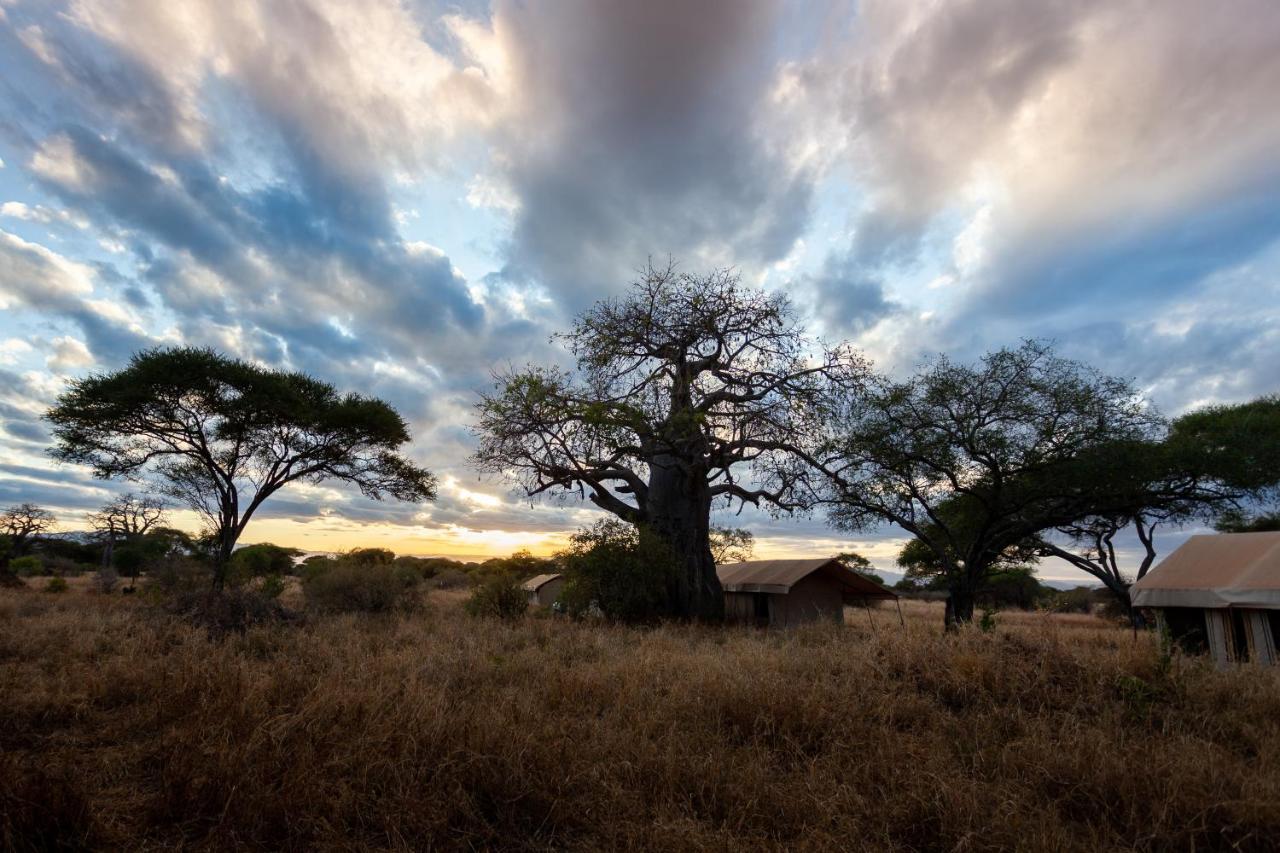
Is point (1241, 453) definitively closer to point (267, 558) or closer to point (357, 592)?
point (357, 592)

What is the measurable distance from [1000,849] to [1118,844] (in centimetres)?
74

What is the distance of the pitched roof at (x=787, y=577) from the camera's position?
2158cm

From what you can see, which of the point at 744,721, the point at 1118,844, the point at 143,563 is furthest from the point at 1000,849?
the point at 143,563

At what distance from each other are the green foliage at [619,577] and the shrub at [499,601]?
4.52ft

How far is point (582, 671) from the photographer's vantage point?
7.54 m

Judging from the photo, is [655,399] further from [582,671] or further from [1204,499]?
[1204,499]

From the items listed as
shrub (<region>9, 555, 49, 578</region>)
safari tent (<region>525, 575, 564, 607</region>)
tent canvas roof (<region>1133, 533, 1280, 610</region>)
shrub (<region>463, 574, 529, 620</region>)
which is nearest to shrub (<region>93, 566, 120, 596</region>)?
shrub (<region>9, 555, 49, 578</region>)

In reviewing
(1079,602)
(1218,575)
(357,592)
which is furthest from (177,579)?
(1079,602)

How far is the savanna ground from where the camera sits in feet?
11.8

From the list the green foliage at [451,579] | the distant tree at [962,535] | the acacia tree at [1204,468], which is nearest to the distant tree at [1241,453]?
the acacia tree at [1204,468]

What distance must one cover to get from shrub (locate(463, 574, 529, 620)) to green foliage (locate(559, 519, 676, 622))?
138cm

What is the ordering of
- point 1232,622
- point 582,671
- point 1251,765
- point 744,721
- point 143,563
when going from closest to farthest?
point 1251,765, point 744,721, point 582,671, point 1232,622, point 143,563

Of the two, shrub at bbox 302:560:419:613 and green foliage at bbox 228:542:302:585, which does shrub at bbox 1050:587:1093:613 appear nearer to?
shrub at bbox 302:560:419:613

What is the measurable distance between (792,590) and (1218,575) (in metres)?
11.9
